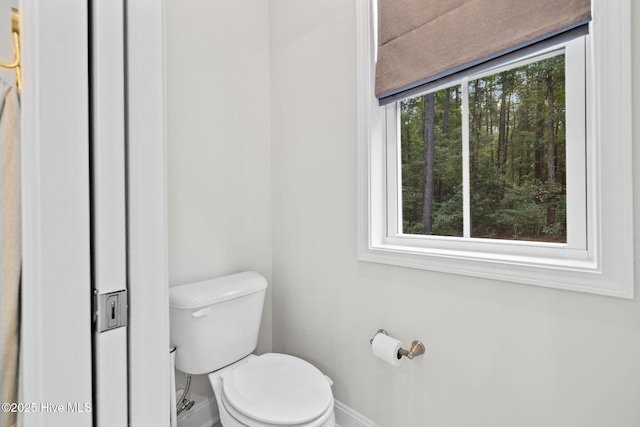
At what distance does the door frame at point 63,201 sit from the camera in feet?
1.51

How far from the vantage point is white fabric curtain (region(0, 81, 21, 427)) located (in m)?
0.47

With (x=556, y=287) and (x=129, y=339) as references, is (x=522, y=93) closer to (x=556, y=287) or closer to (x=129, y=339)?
(x=556, y=287)

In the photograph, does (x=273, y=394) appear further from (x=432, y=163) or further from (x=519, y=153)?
(x=519, y=153)

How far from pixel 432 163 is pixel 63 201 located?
3.96 ft

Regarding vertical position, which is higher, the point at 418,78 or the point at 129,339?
the point at 418,78

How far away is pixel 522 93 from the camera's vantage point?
3.52ft

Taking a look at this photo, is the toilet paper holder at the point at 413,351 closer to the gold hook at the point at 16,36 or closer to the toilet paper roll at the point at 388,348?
the toilet paper roll at the point at 388,348

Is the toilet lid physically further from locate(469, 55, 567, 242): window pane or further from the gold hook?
the gold hook

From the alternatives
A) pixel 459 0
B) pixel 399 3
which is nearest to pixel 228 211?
pixel 399 3

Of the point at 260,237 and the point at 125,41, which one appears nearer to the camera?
the point at 125,41

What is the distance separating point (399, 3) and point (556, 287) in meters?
1.14

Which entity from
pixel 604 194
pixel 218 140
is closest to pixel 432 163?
pixel 604 194

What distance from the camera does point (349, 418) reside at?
139 centimetres

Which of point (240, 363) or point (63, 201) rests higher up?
point (63, 201)
